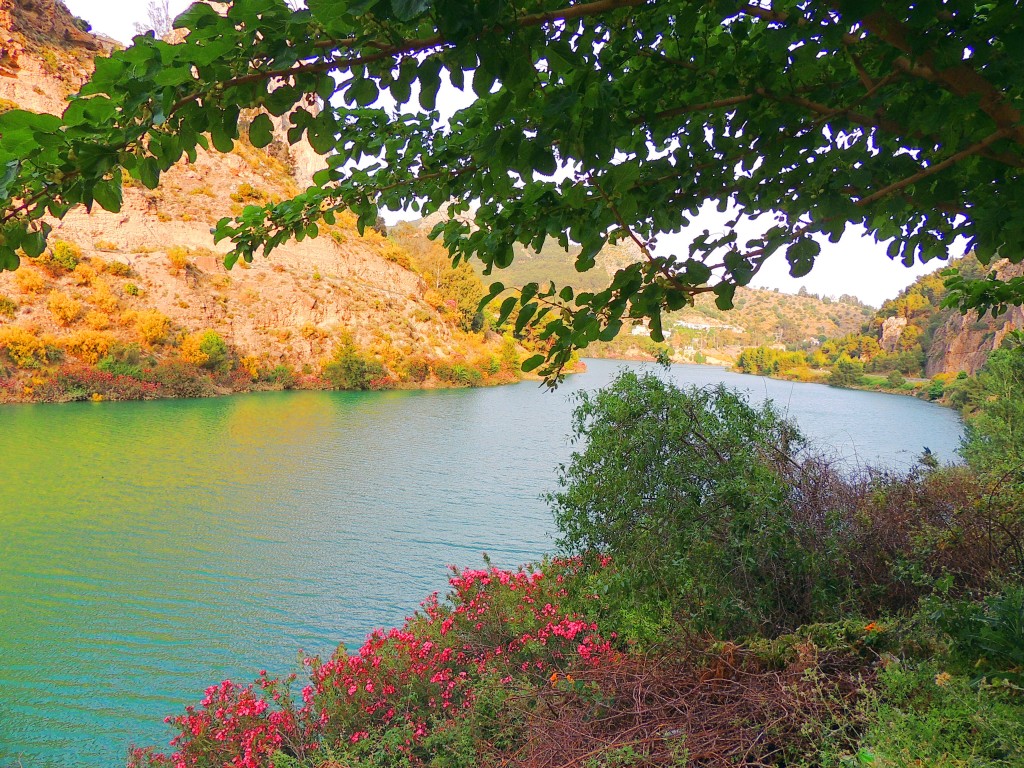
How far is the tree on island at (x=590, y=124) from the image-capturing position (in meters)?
1.08

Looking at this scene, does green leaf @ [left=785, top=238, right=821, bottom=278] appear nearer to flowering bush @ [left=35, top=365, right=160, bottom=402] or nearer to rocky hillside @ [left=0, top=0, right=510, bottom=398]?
rocky hillside @ [left=0, top=0, right=510, bottom=398]

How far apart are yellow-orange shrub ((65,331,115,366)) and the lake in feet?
17.2

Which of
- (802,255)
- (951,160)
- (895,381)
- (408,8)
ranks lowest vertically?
(895,381)

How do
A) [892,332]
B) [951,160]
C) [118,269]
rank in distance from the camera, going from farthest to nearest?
[892,332] < [118,269] < [951,160]

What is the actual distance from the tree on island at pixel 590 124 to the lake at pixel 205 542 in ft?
16.2

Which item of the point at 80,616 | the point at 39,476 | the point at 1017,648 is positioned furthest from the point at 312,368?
the point at 1017,648

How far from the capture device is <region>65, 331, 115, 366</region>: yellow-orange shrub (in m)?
24.6

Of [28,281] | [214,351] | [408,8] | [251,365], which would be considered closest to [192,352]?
[214,351]

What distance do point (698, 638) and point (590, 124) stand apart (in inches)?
122

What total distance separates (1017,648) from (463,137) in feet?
9.35

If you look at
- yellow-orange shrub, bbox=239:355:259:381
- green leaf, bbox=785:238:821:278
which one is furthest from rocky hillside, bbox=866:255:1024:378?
green leaf, bbox=785:238:821:278

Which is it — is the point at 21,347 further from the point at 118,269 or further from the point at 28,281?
the point at 118,269

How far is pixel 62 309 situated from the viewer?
2545 cm

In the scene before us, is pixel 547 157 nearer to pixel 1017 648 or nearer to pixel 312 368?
pixel 1017 648
